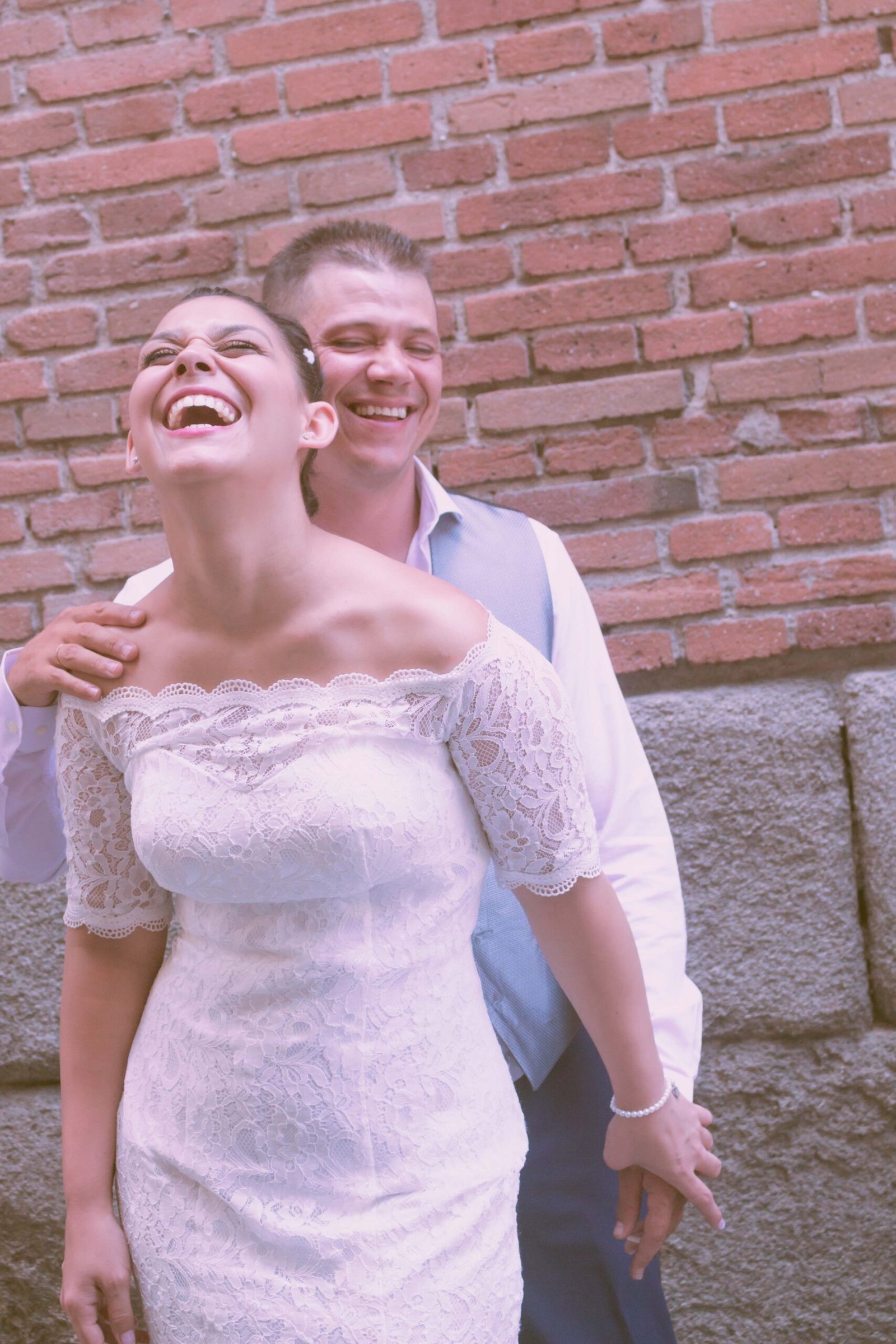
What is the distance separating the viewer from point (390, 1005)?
4.39ft

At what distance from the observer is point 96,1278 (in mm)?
1438

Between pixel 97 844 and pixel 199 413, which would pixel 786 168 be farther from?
pixel 97 844

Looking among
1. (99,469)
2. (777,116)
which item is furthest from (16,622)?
(777,116)

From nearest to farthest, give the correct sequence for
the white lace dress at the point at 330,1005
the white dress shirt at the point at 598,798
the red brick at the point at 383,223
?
the white lace dress at the point at 330,1005
the white dress shirt at the point at 598,798
the red brick at the point at 383,223

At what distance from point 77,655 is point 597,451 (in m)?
1.33

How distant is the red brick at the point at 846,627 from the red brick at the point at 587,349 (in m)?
0.64

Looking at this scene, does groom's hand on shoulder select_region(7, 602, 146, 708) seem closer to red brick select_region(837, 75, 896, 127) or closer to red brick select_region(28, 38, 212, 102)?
red brick select_region(28, 38, 212, 102)

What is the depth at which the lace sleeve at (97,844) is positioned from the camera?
1455 millimetres

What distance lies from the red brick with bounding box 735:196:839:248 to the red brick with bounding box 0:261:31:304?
1.48m

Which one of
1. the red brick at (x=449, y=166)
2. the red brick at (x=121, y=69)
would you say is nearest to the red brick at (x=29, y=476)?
the red brick at (x=121, y=69)

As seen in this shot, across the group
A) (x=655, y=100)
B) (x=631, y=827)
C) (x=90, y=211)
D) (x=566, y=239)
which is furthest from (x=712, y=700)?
(x=90, y=211)

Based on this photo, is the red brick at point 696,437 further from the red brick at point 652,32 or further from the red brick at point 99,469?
the red brick at point 99,469

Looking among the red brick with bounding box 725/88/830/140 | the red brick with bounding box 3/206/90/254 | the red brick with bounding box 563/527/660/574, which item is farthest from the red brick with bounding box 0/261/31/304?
the red brick with bounding box 725/88/830/140

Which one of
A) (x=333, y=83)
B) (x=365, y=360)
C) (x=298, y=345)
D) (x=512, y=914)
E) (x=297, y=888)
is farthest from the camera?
(x=333, y=83)
